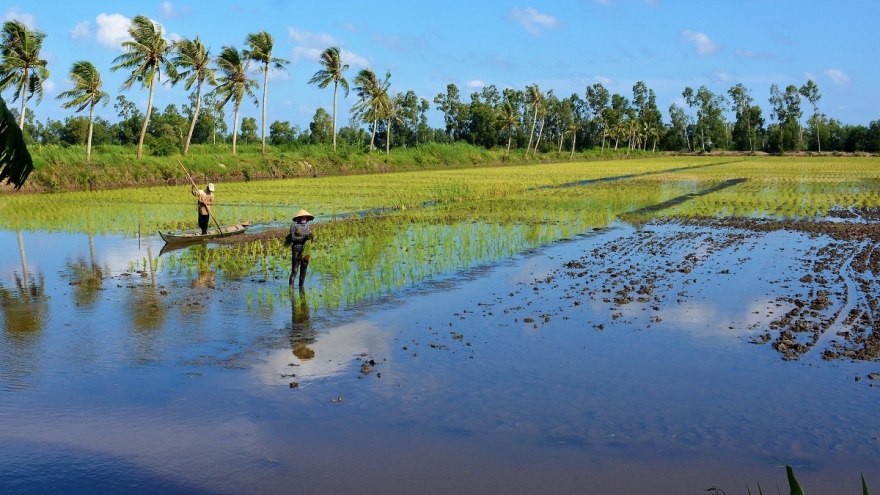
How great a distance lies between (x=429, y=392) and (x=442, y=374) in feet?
1.86

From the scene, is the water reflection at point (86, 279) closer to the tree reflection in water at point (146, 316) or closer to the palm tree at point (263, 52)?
the tree reflection in water at point (146, 316)

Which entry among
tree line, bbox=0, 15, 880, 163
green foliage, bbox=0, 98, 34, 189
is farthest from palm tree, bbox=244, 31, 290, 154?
green foliage, bbox=0, 98, 34, 189

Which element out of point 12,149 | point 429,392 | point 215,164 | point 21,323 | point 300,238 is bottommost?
point 429,392

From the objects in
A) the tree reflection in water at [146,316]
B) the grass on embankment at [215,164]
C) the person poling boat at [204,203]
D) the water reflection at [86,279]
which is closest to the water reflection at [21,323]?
Result: the water reflection at [86,279]

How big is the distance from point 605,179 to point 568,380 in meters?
35.6

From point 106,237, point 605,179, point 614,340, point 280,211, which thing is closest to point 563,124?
point 605,179

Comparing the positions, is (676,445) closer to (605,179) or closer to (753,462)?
(753,462)

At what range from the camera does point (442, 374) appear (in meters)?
7.69

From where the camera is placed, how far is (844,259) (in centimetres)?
1429

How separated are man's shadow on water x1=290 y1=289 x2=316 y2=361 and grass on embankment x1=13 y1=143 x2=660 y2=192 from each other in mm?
21073

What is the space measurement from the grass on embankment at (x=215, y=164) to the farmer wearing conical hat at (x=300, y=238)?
66.6 feet

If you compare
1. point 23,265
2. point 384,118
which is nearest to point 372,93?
point 384,118

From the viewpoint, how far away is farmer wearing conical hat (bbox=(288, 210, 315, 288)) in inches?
440

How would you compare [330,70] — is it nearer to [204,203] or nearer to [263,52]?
[263,52]
